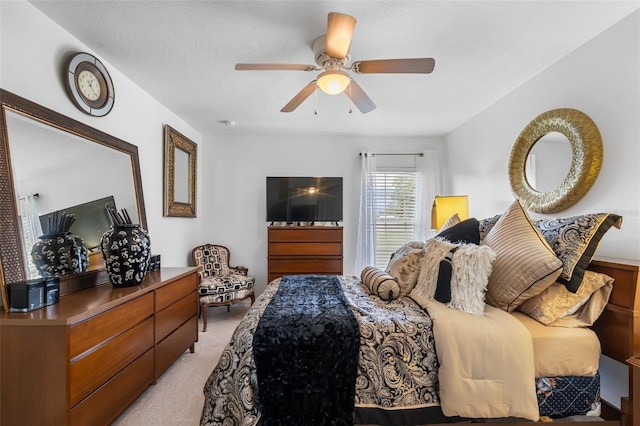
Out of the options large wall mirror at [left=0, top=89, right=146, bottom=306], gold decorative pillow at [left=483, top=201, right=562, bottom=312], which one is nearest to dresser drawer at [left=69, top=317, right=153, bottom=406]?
large wall mirror at [left=0, top=89, right=146, bottom=306]

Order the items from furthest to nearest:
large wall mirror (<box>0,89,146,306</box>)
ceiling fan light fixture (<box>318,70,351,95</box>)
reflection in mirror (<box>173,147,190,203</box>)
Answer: reflection in mirror (<box>173,147,190,203</box>) → ceiling fan light fixture (<box>318,70,351,95</box>) → large wall mirror (<box>0,89,146,306</box>)

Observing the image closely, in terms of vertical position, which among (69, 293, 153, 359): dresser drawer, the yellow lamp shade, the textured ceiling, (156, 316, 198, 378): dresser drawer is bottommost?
(156, 316, 198, 378): dresser drawer

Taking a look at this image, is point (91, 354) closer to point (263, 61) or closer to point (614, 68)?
point (263, 61)

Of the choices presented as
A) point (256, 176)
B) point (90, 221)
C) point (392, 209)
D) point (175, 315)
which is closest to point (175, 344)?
point (175, 315)

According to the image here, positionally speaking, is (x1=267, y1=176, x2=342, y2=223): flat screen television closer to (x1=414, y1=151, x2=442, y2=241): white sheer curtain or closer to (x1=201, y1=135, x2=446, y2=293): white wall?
(x1=201, y1=135, x2=446, y2=293): white wall

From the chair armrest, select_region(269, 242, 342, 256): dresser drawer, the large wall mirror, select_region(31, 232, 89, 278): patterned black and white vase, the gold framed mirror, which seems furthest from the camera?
the chair armrest

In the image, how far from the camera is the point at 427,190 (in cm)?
439

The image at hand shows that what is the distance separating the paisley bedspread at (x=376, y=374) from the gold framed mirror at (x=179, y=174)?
7.48ft

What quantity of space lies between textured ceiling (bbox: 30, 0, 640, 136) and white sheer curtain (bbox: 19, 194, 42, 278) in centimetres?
116

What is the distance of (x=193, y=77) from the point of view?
2.57 meters

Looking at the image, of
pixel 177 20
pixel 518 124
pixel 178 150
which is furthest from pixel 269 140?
pixel 518 124

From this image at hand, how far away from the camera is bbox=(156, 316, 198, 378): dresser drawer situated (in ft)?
7.06

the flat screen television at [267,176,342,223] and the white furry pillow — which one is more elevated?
the flat screen television at [267,176,342,223]

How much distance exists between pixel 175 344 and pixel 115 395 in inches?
28.0
